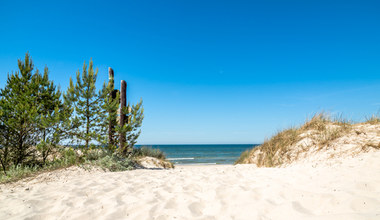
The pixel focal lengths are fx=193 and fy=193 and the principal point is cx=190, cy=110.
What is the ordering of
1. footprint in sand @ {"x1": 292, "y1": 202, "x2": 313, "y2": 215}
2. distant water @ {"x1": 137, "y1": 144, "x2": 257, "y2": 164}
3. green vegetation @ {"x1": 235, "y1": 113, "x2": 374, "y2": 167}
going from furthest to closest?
distant water @ {"x1": 137, "y1": 144, "x2": 257, "y2": 164} → green vegetation @ {"x1": 235, "y1": 113, "x2": 374, "y2": 167} → footprint in sand @ {"x1": 292, "y1": 202, "x2": 313, "y2": 215}

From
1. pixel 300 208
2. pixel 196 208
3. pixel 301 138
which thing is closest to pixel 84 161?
pixel 196 208

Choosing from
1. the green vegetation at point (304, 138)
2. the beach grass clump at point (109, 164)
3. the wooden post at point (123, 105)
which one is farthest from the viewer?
the wooden post at point (123, 105)

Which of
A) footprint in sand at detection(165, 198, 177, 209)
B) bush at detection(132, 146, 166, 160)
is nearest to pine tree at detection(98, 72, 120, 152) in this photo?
bush at detection(132, 146, 166, 160)

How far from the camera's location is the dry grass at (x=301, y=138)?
6.36 metres

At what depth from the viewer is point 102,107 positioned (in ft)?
26.5

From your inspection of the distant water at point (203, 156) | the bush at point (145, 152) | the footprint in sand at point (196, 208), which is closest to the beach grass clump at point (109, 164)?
the bush at point (145, 152)

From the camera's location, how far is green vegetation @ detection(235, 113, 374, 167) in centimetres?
632

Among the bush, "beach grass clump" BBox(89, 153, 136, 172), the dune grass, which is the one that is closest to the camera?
the dune grass

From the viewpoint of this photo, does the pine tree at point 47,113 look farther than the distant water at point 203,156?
No

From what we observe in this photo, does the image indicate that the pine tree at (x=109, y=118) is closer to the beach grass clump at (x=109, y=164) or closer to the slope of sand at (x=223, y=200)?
the beach grass clump at (x=109, y=164)

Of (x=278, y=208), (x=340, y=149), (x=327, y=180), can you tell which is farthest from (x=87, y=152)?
(x=340, y=149)

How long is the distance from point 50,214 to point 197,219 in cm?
230

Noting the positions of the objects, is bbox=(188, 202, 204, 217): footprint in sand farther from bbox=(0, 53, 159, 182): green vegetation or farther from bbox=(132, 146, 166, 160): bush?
bbox=(132, 146, 166, 160): bush

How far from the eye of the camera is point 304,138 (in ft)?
23.7
